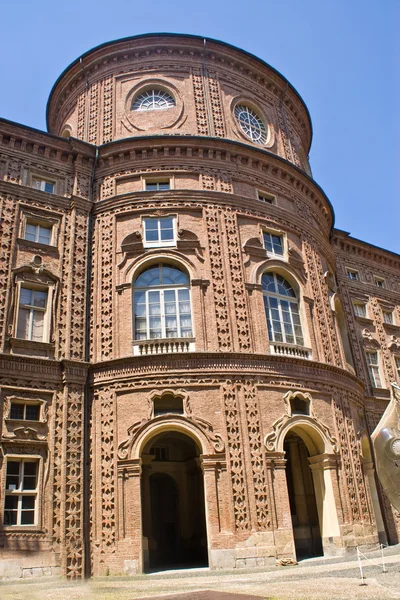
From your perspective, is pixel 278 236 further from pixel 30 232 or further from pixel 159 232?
pixel 30 232

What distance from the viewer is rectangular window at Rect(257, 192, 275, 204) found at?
80.3ft

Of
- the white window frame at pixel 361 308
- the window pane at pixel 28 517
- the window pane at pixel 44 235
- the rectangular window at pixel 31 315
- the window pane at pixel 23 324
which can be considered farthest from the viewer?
the white window frame at pixel 361 308

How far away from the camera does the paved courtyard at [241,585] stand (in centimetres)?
1166

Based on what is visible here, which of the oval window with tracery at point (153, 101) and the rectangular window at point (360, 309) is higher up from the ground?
the oval window with tracery at point (153, 101)

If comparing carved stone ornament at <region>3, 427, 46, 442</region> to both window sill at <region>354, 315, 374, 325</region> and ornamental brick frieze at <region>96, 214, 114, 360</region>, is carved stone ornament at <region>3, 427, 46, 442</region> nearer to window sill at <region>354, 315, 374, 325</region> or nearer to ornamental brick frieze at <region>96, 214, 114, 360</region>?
ornamental brick frieze at <region>96, 214, 114, 360</region>

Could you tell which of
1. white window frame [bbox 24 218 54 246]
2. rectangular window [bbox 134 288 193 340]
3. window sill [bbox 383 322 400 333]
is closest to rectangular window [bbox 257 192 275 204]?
rectangular window [bbox 134 288 193 340]

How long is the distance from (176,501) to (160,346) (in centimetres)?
815

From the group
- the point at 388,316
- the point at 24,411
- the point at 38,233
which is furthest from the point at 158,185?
the point at 388,316

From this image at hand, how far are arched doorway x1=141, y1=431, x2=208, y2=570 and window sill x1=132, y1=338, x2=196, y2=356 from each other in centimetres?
435

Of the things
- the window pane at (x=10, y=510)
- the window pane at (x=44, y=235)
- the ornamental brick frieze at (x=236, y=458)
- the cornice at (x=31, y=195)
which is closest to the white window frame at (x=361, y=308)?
the ornamental brick frieze at (x=236, y=458)

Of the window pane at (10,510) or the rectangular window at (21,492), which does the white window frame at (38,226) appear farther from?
the window pane at (10,510)

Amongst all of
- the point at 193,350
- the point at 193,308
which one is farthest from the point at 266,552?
the point at 193,308

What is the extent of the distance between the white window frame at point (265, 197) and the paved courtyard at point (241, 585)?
1503 cm

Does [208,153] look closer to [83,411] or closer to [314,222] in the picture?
[314,222]
